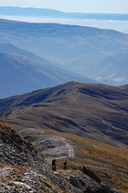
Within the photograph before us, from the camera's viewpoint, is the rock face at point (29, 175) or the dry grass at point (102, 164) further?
the dry grass at point (102, 164)

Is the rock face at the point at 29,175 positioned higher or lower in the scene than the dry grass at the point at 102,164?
higher

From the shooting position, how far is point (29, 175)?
22312mm

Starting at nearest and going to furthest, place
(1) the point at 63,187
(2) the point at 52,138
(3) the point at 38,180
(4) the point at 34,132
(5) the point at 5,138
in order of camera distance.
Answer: (3) the point at 38,180
(1) the point at 63,187
(5) the point at 5,138
(2) the point at 52,138
(4) the point at 34,132

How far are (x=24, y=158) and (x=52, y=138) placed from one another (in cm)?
4343

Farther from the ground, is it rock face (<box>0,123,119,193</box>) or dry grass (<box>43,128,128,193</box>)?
rock face (<box>0,123,119,193</box>)

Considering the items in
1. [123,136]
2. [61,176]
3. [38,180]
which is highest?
[38,180]

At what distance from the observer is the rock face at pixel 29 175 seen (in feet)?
68.2

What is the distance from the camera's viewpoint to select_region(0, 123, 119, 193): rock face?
68.2 feet

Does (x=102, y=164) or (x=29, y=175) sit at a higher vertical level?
(x=29, y=175)

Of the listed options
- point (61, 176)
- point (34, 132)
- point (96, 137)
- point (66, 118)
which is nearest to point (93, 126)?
point (66, 118)

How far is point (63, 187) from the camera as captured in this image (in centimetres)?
2545

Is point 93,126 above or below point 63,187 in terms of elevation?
below

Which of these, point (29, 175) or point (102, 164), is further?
point (102, 164)

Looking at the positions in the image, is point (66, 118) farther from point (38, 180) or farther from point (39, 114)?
point (38, 180)
